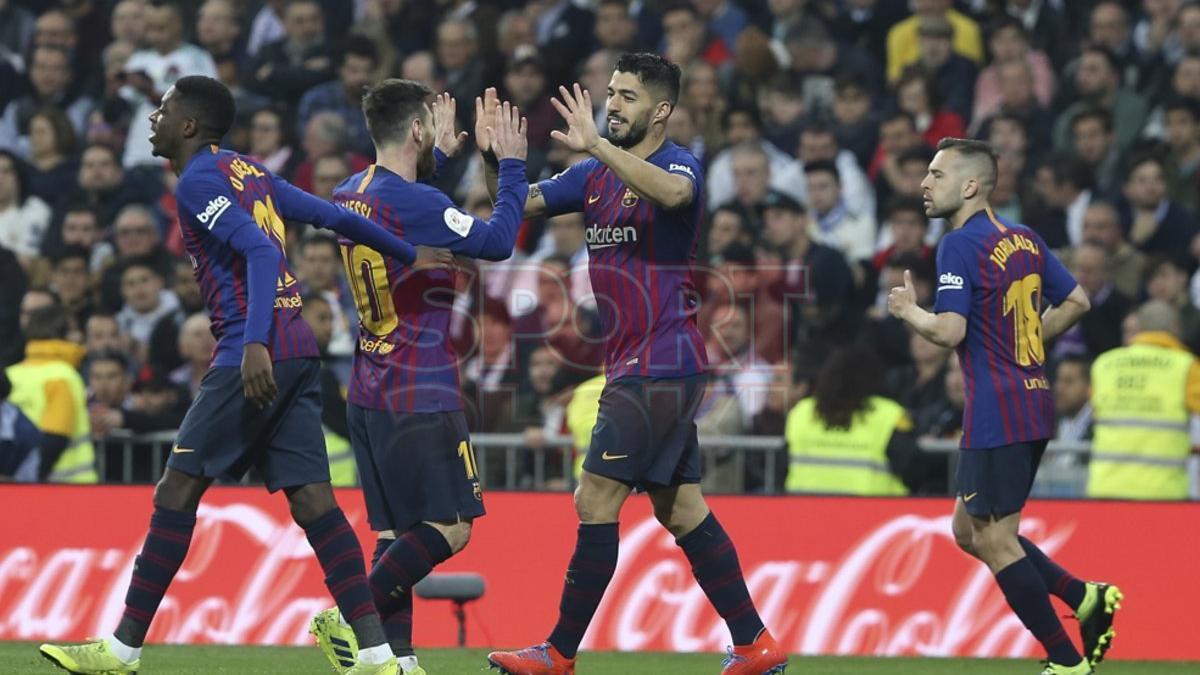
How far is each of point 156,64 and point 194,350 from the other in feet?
15.0

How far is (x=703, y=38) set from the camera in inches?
702

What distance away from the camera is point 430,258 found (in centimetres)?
841

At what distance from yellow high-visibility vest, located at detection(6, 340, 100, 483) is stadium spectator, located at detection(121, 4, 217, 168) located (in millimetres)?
4594

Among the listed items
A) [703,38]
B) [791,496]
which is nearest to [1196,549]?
[791,496]

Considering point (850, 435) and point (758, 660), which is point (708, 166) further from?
point (758, 660)

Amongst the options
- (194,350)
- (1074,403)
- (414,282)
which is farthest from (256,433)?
(1074,403)

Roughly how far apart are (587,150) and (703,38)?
9.62 metres

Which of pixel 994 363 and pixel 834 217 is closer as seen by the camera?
pixel 994 363

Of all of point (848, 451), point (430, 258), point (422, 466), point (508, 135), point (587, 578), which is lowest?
point (848, 451)

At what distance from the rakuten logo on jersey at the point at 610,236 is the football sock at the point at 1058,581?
2.53 m

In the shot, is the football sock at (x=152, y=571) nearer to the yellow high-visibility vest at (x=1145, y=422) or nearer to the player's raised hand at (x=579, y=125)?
the player's raised hand at (x=579, y=125)

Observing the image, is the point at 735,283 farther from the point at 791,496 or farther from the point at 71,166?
the point at 71,166

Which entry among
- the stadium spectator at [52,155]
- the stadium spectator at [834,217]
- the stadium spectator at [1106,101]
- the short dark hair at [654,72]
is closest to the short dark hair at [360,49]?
the stadium spectator at [52,155]

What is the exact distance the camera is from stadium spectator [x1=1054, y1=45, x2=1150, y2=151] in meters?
16.5
